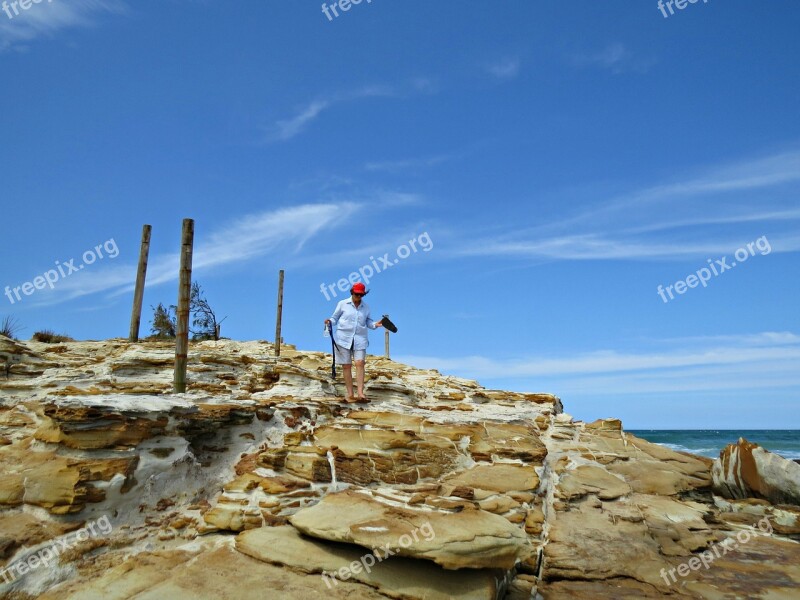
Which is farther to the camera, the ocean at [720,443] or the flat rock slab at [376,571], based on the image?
the ocean at [720,443]

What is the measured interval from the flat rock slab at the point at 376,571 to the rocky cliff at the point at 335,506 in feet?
0.05

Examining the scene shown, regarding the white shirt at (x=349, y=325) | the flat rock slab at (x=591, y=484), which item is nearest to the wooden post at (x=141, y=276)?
the white shirt at (x=349, y=325)

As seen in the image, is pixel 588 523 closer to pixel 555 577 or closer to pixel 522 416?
pixel 555 577

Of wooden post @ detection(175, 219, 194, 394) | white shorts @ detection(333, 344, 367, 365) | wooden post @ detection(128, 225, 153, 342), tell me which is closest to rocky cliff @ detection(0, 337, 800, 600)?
wooden post @ detection(175, 219, 194, 394)

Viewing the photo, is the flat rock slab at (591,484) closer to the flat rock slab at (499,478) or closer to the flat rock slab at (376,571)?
the flat rock slab at (499,478)

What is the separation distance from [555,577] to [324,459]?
3.01 metres

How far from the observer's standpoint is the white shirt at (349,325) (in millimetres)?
9734

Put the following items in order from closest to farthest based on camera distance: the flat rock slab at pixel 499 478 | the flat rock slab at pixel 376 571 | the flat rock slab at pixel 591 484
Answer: the flat rock slab at pixel 376 571, the flat rock slab at pixel 499 478, the flat rock slab at pixel 591 484

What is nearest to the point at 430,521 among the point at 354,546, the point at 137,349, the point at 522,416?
the point at 354,546

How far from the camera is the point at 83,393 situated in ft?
27.3

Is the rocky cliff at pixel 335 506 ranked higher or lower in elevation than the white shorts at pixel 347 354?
lower

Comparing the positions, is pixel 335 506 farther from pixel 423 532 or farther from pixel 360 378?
pixel 360 378

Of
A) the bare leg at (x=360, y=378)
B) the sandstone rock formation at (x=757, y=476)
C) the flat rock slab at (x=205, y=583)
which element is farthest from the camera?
the bare leg at (x=360, y=378)

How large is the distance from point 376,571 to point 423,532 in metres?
0.54
